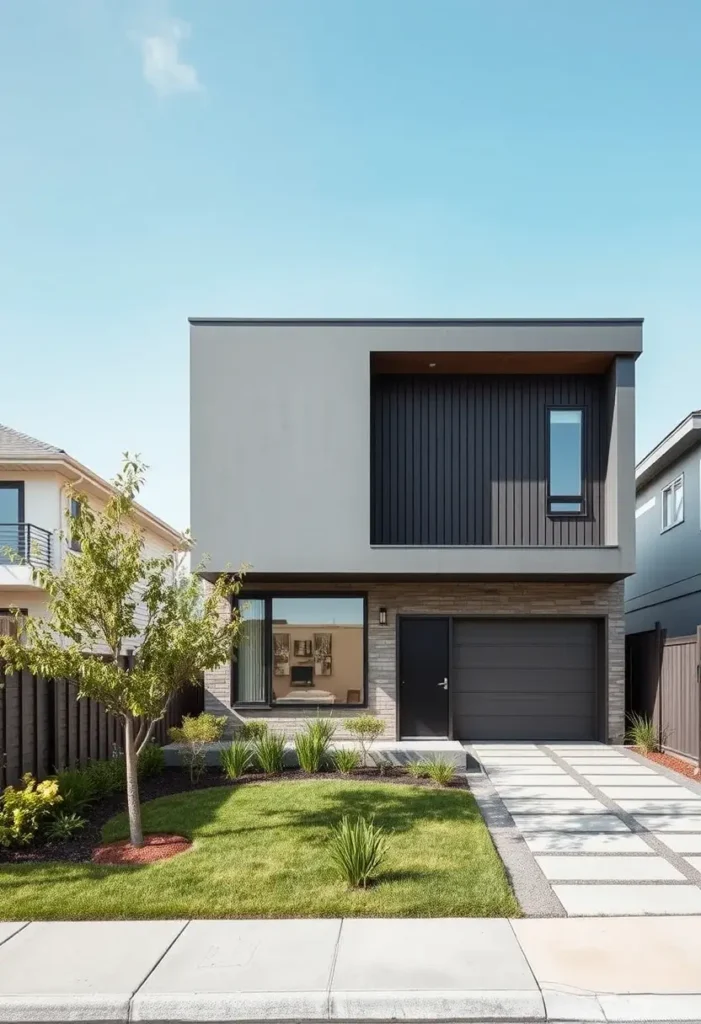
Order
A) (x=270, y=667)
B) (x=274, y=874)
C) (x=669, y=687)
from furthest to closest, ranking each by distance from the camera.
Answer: (x=270, y=667) → (x=669, y=687) → (x=274, y=874)

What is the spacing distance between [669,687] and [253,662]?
701cm

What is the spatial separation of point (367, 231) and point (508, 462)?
4672 millimetres

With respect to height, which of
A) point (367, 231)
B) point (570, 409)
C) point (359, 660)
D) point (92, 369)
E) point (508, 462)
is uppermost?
point (367, 231)

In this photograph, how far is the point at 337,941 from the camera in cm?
507

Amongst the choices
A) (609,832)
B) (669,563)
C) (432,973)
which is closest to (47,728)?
(432,973)

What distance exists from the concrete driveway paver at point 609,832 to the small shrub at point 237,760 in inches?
131

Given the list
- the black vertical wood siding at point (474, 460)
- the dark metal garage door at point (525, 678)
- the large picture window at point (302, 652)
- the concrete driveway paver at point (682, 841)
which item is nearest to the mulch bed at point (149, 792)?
the concrete driveway paver at point (682, 841)

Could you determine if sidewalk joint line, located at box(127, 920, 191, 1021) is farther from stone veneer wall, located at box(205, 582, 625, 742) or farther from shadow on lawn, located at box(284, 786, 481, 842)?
stone veneer wall, located at box(205, 582, 625, 742)

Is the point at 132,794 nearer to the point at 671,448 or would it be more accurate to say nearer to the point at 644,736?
the point at 644,736

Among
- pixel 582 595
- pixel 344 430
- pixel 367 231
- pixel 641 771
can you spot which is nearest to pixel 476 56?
pixel 367 231

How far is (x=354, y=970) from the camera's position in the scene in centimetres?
463

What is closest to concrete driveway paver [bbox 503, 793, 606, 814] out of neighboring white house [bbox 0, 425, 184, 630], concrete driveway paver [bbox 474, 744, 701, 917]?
concrete driveway paver [bbox 474, 744, 701, 917]

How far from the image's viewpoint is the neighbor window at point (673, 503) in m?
17.4

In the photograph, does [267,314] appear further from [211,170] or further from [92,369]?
[92,369]
